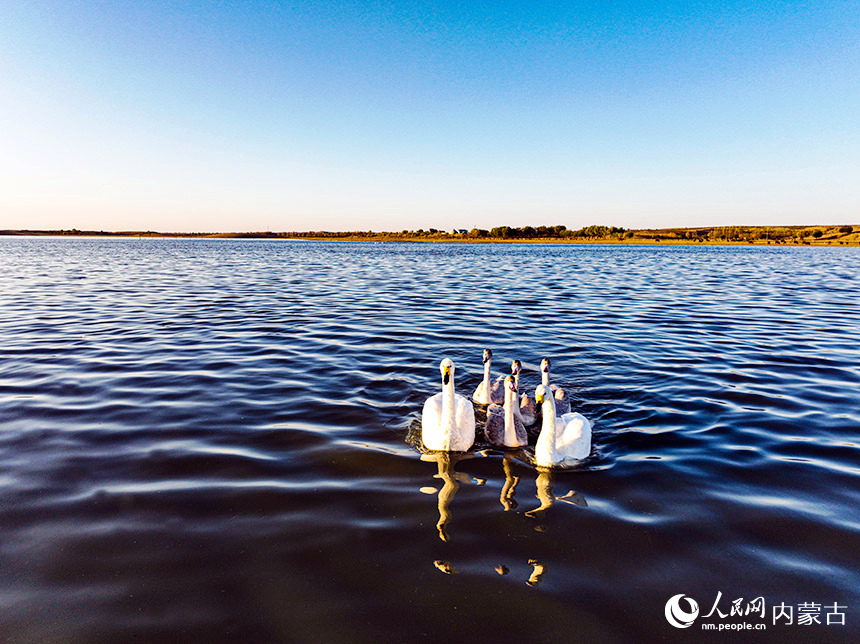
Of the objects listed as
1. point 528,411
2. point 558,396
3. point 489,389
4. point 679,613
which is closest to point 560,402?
point 558,396

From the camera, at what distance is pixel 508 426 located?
26.8ft

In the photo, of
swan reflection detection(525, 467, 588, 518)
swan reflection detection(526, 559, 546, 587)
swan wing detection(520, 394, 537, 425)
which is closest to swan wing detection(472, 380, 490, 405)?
swan wing detection(520, 394, 537, 425)

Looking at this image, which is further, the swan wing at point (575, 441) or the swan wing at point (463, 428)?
the swan wing at point (463, 428)

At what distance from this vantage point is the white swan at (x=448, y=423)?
7828mm

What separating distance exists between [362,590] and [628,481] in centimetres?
416

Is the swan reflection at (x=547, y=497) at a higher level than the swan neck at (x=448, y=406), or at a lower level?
lower

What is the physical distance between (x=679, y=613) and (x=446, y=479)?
3.31 m

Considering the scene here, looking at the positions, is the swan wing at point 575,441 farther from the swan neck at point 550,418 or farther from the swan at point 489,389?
the swan at point 489,389

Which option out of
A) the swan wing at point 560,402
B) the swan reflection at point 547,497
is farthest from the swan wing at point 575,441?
the swan wing at point 560,402

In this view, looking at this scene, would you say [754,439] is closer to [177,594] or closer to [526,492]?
[526,492]

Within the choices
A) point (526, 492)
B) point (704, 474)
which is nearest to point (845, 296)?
point (704, 474)

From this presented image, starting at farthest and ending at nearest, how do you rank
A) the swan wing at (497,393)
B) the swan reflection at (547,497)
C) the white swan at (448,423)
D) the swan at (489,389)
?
the swan wing at (497,393) < the swan at (489,389) < the white swan at (448,423) < the swan reflection at (547,497)

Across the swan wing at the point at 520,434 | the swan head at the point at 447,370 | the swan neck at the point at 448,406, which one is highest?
the swan head at the point at 447,370

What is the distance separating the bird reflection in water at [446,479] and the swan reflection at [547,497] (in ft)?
2.80
